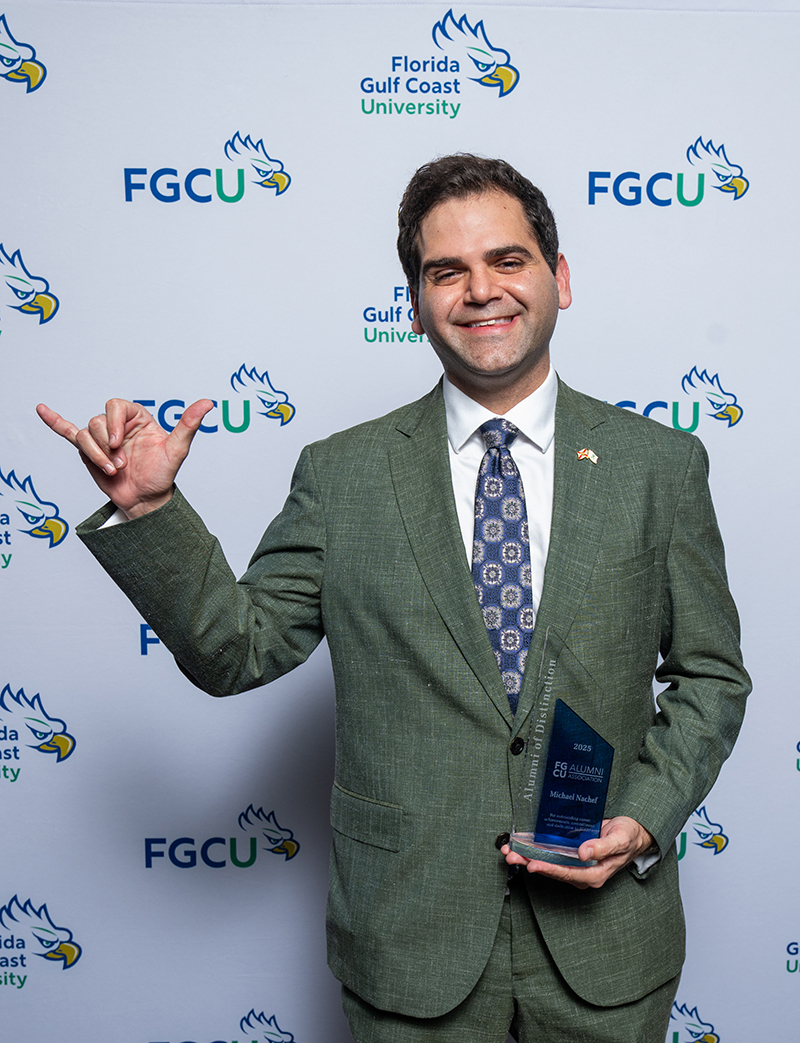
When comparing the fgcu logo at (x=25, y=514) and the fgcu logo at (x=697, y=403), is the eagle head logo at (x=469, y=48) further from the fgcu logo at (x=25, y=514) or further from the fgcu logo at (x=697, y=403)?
the fgcu logo at (x=25, y=514)

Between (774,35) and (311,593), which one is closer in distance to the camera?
(311,593)

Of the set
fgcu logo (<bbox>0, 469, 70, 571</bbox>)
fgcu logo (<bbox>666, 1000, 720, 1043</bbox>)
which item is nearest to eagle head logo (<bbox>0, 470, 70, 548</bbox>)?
fgcu logo (<bbox>0, 469, 70, 571</bbox>)

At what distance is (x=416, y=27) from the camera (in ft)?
6.68

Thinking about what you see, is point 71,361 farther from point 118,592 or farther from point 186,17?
point 186,17

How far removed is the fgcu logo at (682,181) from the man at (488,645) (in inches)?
29.6

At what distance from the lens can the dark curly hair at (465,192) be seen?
140 centimetres

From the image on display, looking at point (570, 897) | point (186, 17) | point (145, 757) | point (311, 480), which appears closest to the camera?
point (570, 897)

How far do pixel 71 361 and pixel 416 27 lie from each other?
1018mm

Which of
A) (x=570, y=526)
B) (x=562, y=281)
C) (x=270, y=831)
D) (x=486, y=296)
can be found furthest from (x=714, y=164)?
(x=270, y=831)

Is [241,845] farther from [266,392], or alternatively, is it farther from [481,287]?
[481,287]

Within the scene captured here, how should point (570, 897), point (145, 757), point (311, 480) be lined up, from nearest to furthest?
point (570, 897) < point (311, 480) < point (145, 757)

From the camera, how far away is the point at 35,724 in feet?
7.07

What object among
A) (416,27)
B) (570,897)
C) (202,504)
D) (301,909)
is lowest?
(301,909)

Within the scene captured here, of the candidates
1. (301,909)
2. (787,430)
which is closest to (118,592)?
(301,909)
